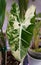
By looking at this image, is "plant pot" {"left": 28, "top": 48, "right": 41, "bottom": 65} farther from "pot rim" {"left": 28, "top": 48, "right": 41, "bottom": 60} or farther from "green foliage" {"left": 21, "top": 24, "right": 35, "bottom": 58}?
"green foliage" {"left": 21, "top": 24, "right": 35, "bottom": 58}

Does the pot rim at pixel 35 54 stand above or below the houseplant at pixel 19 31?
below

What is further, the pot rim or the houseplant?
the pot rim

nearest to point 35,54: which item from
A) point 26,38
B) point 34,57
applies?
point 34,57

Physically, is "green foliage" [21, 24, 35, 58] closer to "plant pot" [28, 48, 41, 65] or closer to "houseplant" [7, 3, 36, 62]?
"houseplant" [7, 3, 36, 62]

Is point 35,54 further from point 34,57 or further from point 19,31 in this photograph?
point 19,31

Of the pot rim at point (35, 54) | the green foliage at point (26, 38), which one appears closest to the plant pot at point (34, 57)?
the pot rim at point (35, 54)

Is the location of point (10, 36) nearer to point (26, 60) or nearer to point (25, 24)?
point (25, 24)

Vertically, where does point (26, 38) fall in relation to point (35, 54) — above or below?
above

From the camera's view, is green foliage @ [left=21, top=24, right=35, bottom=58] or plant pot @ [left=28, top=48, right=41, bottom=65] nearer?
green foliage @ [left=21, top=24, right=35, bottom=58]

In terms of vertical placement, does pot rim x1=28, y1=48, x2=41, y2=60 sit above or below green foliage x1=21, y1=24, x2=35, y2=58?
below

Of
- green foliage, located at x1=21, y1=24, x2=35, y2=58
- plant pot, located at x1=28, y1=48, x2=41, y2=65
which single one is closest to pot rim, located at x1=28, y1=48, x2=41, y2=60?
plant pot, located at x1=28, y1=48, x2=41, y2=65

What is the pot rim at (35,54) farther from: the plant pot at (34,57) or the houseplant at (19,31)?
the houseplant at (19,31)

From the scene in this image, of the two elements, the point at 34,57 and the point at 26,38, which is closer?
the point at 26,38

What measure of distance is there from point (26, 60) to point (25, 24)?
0.34 m
